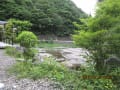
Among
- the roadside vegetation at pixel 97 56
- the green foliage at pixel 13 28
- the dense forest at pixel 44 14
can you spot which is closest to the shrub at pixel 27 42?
the roadside vegetation at pixel 97 56

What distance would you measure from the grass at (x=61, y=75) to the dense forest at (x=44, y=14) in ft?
38.5

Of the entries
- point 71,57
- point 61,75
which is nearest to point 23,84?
point 61,75

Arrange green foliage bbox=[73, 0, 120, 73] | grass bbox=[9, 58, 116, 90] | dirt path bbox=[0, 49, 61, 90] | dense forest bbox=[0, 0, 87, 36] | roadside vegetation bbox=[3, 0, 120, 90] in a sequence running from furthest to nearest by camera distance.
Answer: dense forest bbox=[0, 0, 87, 36], green foliage bbox=[73, 0, 120, 73], roadside vegetation bbox=[3, 0, 120, 90], grass bbox=[9, 58, 116, 90], dirt path bbox=[0, 49, 61, 90]

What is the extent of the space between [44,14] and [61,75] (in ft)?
45.0

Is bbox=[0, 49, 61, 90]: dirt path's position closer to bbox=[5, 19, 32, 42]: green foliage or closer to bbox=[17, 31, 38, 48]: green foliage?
bbox=[17, 31, 38, 48]: green foliage

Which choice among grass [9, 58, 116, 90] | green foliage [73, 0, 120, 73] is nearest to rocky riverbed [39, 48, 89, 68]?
green foliage [73, 0, 120, 73]

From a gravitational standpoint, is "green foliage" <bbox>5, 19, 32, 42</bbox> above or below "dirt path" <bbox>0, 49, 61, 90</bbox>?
above

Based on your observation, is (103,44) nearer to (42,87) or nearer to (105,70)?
(105,70)

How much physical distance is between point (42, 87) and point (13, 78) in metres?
0.91

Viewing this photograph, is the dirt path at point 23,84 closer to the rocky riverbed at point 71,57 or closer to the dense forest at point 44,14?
the rocky riverbed at point 71,57

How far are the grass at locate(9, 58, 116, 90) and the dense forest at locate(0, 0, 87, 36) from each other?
38.5ft

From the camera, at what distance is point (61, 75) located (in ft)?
16.9

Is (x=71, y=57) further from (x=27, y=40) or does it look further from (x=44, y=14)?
(x=44, y=14)

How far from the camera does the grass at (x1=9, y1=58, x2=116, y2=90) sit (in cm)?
471
